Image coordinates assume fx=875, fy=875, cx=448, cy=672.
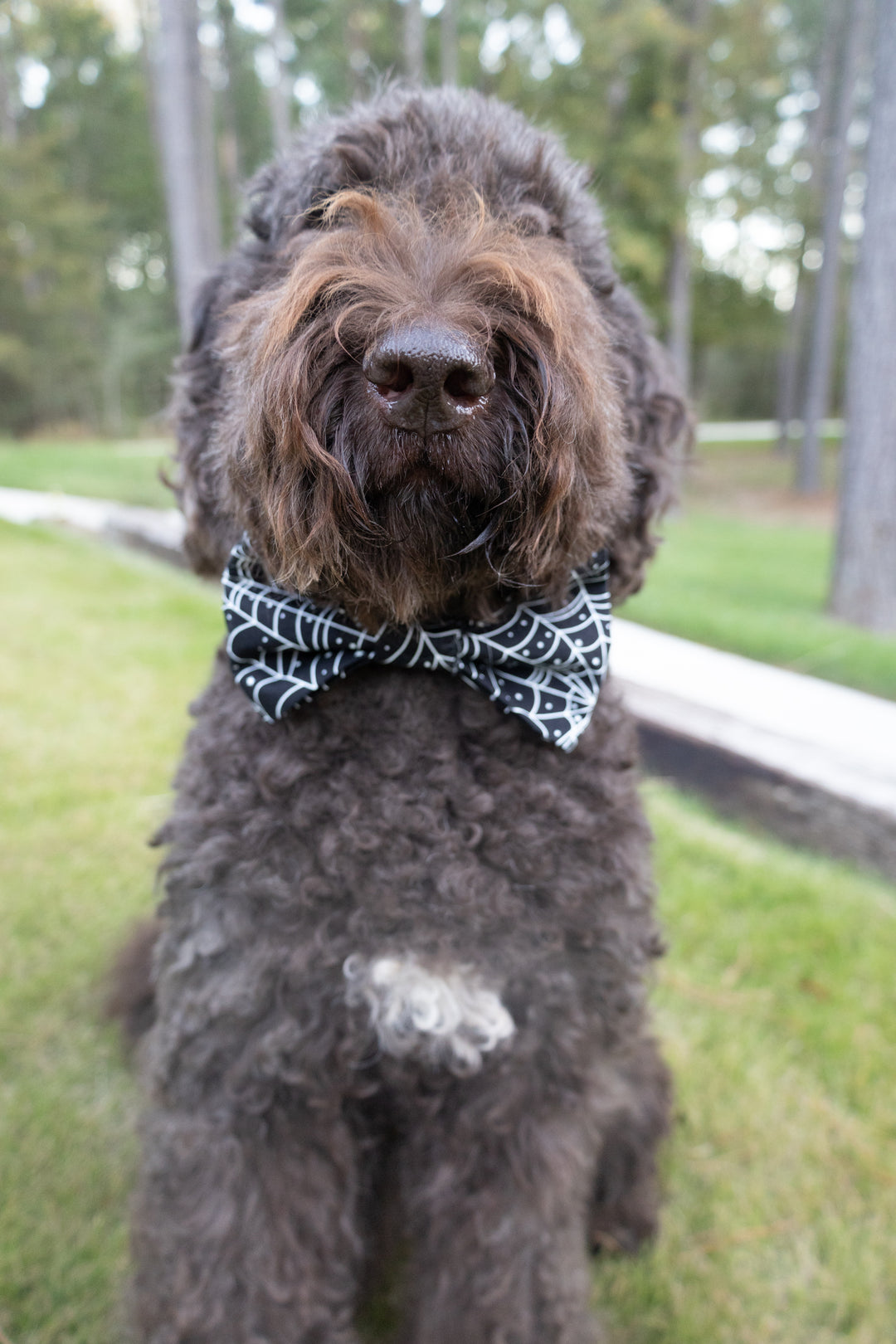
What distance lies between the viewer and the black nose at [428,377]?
111 cm

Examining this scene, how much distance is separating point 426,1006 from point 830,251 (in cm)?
1570

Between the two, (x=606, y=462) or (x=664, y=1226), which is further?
(x=664, y=1226)

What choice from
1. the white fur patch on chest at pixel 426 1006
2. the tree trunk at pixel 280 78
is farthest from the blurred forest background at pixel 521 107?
the white fur patch on chest at pixel 426 1006

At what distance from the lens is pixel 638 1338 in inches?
74.4

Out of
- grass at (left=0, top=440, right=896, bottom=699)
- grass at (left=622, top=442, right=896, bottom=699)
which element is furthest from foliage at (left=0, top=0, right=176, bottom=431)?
grass at (left=622, top=442, right=896, bottom=699)

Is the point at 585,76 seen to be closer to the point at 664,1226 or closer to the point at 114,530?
the point at 114,530

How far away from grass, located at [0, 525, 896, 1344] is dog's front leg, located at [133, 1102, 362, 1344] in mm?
314

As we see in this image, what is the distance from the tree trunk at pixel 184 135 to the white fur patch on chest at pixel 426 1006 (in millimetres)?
7011

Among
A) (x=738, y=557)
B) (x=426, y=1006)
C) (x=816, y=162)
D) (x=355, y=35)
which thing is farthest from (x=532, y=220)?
(x=816, y=162)

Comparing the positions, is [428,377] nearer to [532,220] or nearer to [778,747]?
[532,220]

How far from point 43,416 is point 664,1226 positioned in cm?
2678

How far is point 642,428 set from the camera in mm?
1729

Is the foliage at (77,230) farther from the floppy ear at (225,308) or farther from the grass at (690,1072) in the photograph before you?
the floppy ear at (225,308)

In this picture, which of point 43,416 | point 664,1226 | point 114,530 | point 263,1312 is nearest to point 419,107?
point 263,1312
